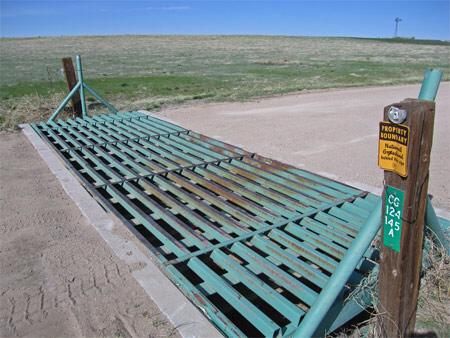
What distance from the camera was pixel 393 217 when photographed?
1824 mm

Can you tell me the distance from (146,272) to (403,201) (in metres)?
1.82

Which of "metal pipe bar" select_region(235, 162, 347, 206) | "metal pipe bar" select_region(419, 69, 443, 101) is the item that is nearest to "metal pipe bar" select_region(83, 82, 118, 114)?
"metal pipe bar" select_region(235, 162, 347, 206)

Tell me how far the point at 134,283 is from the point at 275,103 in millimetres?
7948

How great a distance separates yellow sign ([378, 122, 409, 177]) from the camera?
169cm

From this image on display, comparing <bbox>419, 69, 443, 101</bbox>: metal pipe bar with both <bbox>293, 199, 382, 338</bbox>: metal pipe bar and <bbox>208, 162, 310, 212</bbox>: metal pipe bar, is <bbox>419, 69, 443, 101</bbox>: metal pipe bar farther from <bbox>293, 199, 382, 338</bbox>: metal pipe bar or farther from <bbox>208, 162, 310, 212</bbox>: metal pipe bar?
<bbox>208, 162, 310, 212</bbox>: metal pipe bar

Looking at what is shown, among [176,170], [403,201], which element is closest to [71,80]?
[176,170]

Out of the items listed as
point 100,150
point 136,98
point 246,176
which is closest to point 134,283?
point 246,176

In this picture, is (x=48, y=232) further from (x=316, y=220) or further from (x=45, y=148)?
(x=45, y=148)

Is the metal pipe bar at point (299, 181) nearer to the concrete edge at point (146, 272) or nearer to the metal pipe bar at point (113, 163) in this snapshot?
the metal pipe bar at point (113, 163)

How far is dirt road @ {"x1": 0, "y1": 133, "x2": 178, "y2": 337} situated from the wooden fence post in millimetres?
1223

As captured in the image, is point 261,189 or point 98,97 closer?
point 261,189

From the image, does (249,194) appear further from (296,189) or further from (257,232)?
(257,232)

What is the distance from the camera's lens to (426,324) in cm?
235

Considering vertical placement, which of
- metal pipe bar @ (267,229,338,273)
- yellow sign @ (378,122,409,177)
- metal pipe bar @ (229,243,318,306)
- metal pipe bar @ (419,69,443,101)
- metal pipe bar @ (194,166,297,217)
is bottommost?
metal pipe bar @ (229,243,318,306)
